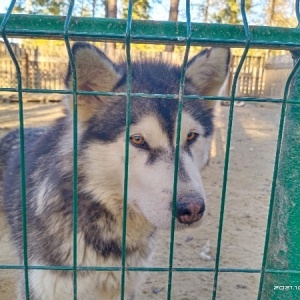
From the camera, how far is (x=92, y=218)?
222 cm

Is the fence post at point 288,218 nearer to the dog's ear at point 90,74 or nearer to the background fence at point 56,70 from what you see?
the dog's ear at point 90,74

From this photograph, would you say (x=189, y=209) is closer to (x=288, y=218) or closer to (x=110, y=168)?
(x=288, y=218)

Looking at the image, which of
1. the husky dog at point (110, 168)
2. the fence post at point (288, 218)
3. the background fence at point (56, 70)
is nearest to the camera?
the fence post at point (288, 218)

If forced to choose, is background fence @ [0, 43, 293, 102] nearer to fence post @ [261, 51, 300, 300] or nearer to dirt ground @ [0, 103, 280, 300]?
dirt ground @ [0, 103, 280, 300]

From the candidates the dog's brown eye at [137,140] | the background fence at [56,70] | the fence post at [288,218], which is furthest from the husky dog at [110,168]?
the background fence at [56,70]

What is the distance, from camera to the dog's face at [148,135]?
1802 millimetres

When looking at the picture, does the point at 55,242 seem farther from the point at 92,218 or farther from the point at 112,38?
the point at 112,38

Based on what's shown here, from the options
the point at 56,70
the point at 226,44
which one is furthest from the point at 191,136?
the point at 56,70

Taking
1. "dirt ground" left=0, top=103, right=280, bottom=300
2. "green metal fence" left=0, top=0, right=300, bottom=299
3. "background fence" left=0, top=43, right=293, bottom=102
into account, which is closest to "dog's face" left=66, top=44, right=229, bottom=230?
"green metal fence" left=0, top=0, right=300, bottom=299

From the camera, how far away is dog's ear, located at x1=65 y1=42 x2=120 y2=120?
1843 millimetres

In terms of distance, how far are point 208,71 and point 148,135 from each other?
0.58 meters

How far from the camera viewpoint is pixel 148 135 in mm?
1981

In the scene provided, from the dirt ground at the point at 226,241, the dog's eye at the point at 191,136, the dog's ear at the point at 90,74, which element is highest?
the dog's ear at the point at 90,74

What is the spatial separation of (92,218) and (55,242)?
241 millimetres
